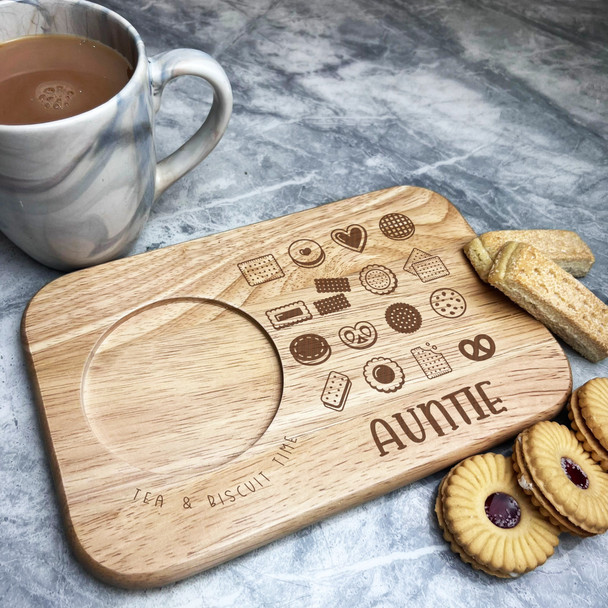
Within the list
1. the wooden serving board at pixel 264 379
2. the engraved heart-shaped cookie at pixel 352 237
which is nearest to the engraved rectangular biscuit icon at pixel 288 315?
the wooden serving board at pixel 264 379

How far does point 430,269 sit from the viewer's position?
2.64 ft

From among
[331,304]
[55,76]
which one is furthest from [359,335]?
[55,76]

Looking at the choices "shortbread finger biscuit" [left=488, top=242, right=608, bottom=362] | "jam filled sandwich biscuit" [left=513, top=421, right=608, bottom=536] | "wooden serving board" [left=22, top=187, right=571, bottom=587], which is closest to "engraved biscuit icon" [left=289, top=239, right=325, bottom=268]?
"wooden serving board" [left=22, top=187, right=571, bottom=587]

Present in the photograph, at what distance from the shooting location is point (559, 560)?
25.3 inches

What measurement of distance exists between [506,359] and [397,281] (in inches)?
6.2

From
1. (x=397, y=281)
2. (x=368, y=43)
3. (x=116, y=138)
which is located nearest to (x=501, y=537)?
(x=397, y=281)

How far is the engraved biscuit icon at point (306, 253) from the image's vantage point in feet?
2.59

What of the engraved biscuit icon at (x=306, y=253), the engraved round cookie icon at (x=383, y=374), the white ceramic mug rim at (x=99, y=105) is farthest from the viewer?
the engraved biscuit icon at (x=306, y=253)

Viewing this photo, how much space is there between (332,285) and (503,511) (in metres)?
0.32

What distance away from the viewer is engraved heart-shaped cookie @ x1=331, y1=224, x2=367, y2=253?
2.67 ft

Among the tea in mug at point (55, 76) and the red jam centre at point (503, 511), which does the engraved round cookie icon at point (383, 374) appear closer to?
the red jam centre at point (503, 511)

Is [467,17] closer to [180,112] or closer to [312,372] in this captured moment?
[180,112]

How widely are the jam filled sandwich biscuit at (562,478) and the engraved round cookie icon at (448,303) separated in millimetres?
169

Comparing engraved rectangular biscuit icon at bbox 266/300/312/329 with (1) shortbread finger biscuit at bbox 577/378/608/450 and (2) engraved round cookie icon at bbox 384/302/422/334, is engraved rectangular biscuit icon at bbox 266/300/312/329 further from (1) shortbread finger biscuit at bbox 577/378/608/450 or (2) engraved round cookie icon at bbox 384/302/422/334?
(1) shortbread finger biscuit at bbox 577/378/608/450
